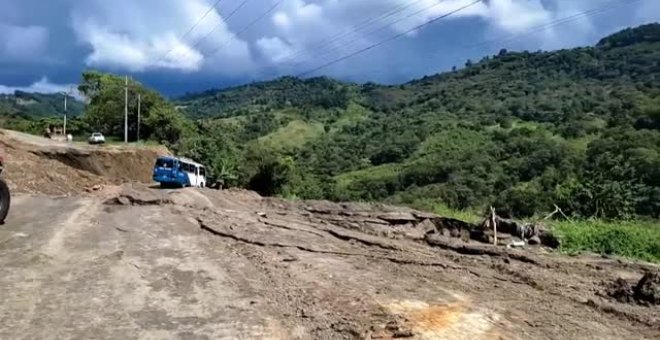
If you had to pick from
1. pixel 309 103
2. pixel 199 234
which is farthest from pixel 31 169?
pixel 309 103

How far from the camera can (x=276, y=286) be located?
10.3m

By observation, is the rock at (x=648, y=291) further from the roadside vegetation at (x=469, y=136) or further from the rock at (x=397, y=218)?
the rock at (x=397, y=218)

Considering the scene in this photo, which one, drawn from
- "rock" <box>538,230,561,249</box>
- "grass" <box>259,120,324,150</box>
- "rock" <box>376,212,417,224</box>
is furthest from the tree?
"rock" <box>538,230,561,249</box>

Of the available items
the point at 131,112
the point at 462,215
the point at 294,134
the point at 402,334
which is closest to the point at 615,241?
the point at 462,215

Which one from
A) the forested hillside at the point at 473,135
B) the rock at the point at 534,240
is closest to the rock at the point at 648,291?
the rock at the point at 534,240

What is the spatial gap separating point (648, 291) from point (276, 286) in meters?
5.57

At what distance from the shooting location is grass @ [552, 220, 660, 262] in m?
17.7

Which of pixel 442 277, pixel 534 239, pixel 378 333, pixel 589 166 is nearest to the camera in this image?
pixel 378 333

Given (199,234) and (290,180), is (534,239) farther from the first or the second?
(290,180)

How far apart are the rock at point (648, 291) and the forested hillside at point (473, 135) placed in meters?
20.0

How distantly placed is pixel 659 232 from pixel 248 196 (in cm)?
1801

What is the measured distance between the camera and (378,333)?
776cm

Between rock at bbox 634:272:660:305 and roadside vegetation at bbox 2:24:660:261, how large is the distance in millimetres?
7496

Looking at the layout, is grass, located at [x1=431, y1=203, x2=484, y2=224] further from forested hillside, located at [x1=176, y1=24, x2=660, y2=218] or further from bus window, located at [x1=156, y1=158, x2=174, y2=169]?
bus window, located at [x1=156, y1=158, x2=174, y2=169]
